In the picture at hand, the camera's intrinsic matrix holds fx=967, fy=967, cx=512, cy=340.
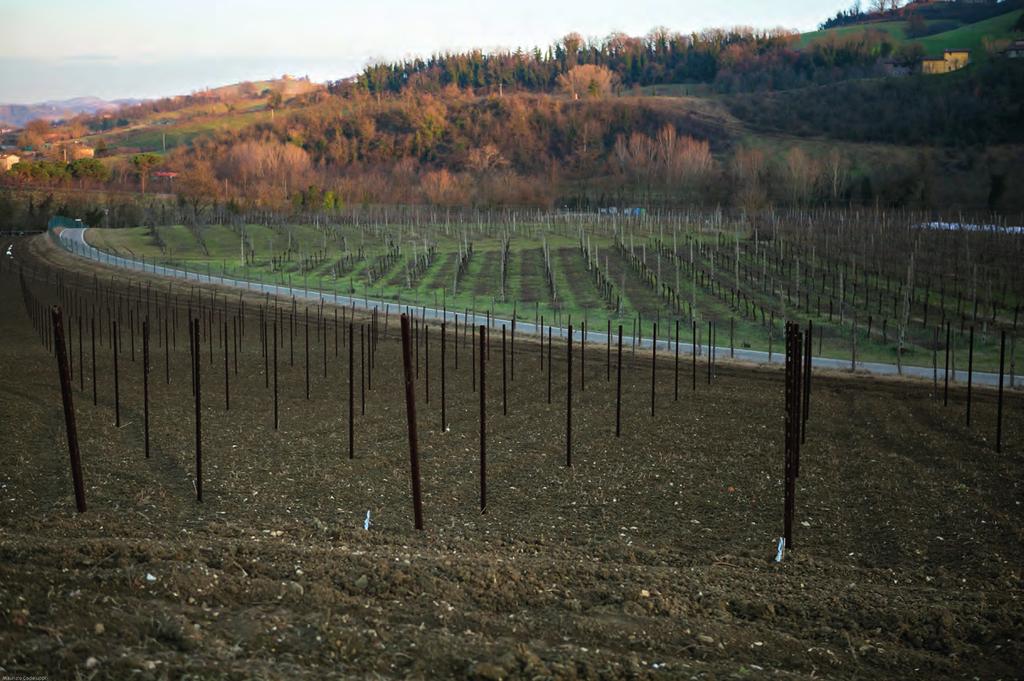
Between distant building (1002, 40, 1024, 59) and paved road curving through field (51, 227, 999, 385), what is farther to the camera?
distant building (1002, 40, 1024, 59)

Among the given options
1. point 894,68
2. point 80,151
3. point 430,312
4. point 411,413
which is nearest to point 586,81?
point 894,68

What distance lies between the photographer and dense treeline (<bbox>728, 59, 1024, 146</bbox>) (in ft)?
333

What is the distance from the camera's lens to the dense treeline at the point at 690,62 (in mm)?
156125

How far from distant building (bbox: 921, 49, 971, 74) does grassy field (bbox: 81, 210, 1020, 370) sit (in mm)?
95328

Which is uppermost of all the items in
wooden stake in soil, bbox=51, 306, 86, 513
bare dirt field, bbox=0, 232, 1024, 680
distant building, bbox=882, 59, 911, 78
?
distant building, bbox=882, 59, 911, 78

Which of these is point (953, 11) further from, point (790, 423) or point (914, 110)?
point (790, 423)

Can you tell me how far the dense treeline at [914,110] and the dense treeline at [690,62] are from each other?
2498 centimetres

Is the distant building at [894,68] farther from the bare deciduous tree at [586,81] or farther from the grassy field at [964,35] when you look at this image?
the bare deciduous tree at [586,81]

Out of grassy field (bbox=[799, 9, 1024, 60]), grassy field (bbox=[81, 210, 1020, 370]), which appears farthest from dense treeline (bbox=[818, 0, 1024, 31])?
grassy field (bbox=[81, 210, 1020, 370])

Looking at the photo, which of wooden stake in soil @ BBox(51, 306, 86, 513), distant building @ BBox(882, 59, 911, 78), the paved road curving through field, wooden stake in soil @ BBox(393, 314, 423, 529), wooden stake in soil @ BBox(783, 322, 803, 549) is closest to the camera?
wooden stake in soil @ BBox(51, 306, 86, 513)

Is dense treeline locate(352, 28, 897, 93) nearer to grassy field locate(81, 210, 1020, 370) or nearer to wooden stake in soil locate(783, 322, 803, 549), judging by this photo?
grassy field locate(81, 210, 1020, 370)

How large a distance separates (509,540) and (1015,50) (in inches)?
5578

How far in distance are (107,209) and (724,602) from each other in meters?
78.1

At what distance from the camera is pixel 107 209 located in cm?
7662
